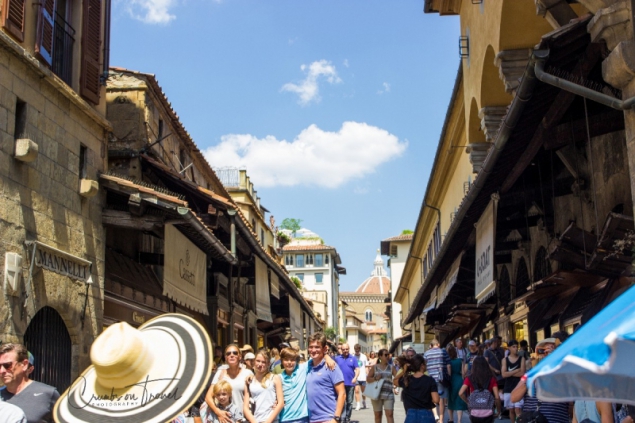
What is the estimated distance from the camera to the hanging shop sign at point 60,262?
973cm

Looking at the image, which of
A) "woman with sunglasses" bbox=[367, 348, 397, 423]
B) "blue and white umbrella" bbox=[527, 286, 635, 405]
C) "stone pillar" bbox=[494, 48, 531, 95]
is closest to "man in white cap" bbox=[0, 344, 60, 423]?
"blue and white umbrella" bbox=[527, 286, 635, 405]

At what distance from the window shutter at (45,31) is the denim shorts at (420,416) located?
6182 millimetres

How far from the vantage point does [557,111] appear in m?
8.05

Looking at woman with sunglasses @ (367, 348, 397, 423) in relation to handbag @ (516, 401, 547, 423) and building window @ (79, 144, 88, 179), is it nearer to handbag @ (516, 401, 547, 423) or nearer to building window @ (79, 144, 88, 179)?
handbag @ (516, 401, 547, 423)

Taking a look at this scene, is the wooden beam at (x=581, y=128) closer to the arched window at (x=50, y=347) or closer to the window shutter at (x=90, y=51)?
the arched window at (x=50, y=347)

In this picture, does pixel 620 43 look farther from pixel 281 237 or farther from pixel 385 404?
pixel 281 237

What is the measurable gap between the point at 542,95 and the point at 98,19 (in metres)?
7.45

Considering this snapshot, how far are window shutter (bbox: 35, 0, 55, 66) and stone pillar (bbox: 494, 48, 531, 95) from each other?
6203 mm

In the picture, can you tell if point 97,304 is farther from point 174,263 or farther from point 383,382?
point 383,382

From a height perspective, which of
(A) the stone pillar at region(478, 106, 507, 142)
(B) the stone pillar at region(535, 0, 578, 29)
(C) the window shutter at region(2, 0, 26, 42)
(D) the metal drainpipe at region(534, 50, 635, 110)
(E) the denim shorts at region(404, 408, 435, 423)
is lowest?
(E) the denim shorts at region(404, 408, 435, 423)

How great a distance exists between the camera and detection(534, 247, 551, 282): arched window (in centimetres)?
1433

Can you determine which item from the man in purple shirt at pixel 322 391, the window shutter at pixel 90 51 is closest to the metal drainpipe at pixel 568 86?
the man in purple shirt at pixel 322 391

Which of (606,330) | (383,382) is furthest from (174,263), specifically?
(606,330)

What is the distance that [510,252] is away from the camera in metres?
17.6
